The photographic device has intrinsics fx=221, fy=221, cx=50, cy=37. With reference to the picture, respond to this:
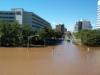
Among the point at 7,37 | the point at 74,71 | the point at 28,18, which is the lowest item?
the point at 74,71

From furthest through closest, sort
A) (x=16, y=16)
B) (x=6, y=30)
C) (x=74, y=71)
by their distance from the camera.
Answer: (x=16, y=16) → (x=6, y=30) → (x=74, y=71)

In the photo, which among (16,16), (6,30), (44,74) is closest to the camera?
(44,74)

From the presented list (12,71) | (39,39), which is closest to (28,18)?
(39,39)

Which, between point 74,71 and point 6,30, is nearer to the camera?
point 74,71

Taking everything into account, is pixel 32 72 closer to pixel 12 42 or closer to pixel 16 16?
pixel 12 42

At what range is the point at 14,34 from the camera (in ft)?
187

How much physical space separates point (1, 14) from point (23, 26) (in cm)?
3852

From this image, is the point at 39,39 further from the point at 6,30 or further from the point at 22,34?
the point at 6,30

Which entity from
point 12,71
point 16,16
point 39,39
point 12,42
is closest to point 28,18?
point 16,16

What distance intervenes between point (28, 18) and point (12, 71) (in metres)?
77.7

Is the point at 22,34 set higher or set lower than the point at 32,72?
higher

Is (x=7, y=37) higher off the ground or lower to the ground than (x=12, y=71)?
higher

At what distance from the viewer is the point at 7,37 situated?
56.4 meters

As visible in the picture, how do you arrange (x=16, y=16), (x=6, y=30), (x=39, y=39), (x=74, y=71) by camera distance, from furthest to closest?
(x=16, y=16), (x=39, y=39), (x=6, y=30), (x=74, y=71)
